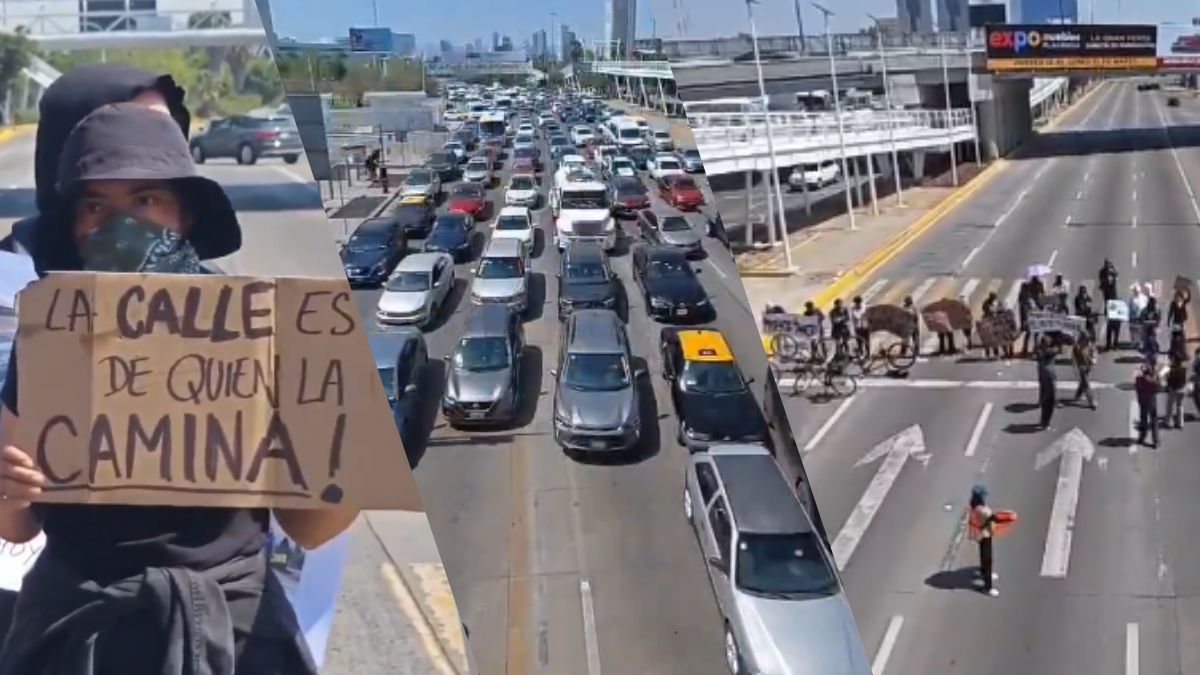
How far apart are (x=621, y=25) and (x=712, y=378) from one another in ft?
1.40

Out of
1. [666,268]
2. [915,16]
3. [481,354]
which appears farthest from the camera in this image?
[915,16]

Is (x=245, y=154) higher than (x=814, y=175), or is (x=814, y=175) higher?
(x=245, y=154)

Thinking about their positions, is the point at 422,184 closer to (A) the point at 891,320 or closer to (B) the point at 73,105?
(B) the point at 73,105

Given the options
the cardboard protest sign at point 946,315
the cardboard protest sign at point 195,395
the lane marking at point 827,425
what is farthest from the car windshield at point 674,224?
the cardboard protest sign at point 946,315

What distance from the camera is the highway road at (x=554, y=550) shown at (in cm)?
100

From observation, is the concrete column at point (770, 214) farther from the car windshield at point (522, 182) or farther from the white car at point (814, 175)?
the car windshield at point (522, 182)

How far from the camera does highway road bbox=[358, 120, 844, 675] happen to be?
3.27 ft

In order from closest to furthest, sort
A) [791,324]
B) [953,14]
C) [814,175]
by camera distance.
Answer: [791,324] → [953,14] → [814,175]

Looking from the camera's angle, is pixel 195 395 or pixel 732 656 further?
pixel 195 395

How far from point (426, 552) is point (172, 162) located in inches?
27.1

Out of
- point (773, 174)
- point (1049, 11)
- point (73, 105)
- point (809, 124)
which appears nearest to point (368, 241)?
point (73, 105)

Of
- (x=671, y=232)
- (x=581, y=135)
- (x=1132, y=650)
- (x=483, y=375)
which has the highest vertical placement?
(x=581, y=135)

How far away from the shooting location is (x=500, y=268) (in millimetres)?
1093

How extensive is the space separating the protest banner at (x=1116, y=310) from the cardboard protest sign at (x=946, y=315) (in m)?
0.28
